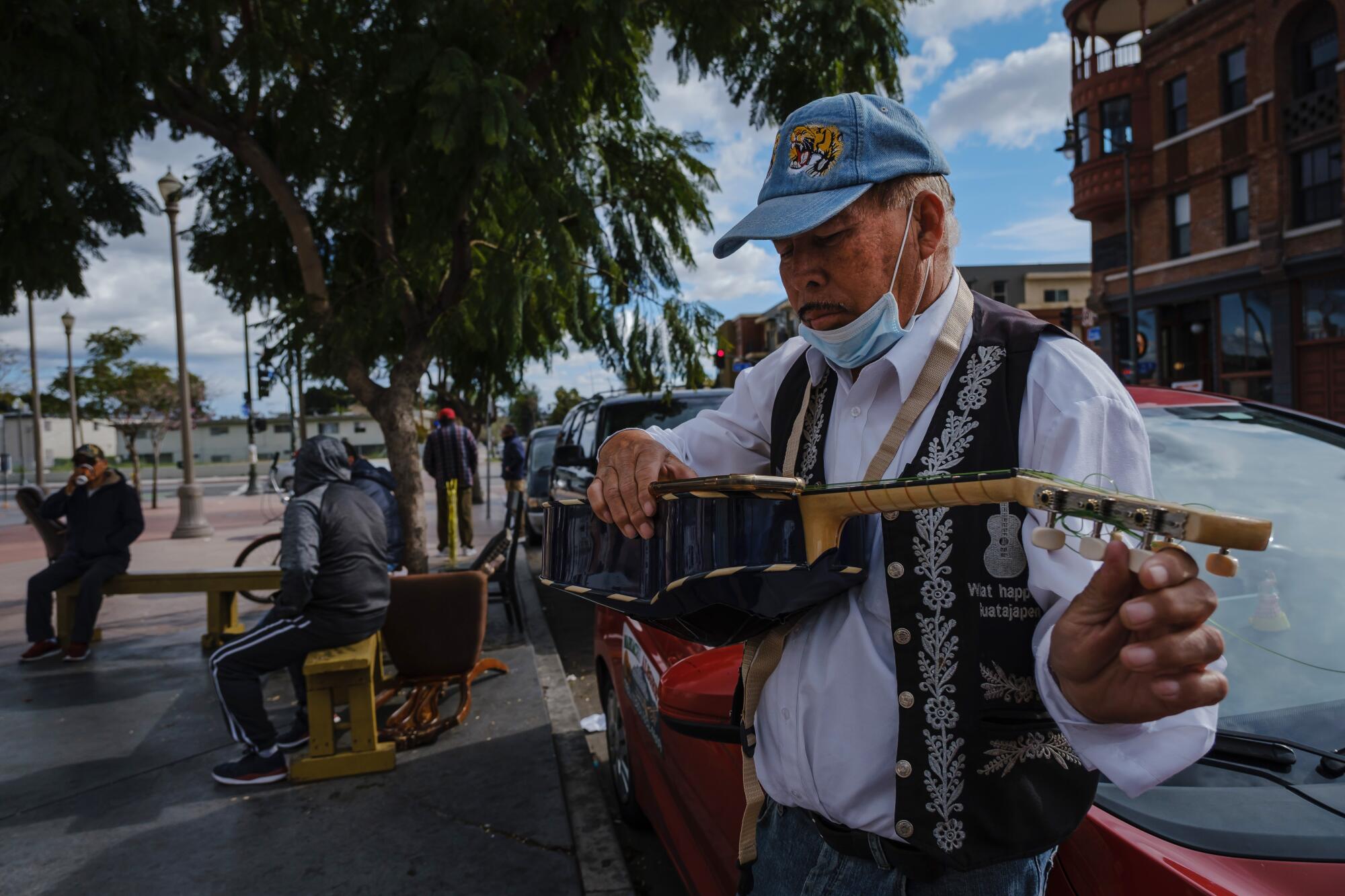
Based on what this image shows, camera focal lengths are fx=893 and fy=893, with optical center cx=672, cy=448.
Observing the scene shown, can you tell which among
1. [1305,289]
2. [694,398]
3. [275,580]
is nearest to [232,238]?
[275,580]

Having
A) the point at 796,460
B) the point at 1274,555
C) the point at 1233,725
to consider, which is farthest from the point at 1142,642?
the point at 1274,555

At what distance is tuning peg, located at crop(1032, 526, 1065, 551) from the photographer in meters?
0.88

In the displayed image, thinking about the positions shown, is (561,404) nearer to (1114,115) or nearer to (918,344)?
(1114,115)

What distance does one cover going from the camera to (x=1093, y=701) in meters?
1.00

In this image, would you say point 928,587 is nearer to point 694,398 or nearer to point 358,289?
point 358,289

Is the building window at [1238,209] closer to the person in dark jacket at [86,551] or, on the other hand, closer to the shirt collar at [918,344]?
the person in dark jacket at [86,551]

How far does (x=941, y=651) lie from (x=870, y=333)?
51cm

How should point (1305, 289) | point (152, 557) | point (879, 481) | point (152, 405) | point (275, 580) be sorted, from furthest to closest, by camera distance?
point (152, 405)
point (1305, 289)
point (152, 557)
point (275, 580)
point (879, 481)

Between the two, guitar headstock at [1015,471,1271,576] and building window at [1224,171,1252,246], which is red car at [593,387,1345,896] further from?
building window at [1224,171,1252,246]

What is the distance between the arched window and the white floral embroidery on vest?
27064mm

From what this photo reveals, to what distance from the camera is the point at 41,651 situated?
6.97 metres

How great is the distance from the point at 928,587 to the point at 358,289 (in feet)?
21.0

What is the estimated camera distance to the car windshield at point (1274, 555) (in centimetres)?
191

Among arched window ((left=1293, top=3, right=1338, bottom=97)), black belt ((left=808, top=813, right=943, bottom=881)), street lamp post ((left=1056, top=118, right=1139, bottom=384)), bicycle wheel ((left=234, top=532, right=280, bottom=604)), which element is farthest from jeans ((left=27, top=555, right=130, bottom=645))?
arched window ((left=1293, top=3, right=1338, bottom=97))
